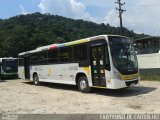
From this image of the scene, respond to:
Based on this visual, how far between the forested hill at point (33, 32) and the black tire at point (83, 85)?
42.6 m

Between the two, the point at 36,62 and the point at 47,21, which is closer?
the point at 36,62

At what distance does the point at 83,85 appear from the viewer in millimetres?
15664

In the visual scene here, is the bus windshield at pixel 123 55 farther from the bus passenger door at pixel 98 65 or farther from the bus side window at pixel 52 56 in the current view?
the bus side window at pixel 52 56

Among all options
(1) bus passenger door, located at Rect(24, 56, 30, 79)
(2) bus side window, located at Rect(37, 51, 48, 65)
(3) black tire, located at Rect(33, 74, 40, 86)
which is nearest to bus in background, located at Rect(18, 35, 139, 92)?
(2) bus side window, located at Rect(37, 51, 48, 65)

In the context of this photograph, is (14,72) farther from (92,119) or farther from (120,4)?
(92,119)

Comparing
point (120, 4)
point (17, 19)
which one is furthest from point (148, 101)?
point (17, 19)

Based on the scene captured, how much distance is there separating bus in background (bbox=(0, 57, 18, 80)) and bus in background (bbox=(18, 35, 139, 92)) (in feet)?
47.2

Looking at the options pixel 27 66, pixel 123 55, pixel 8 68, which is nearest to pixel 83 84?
pixel 123 55

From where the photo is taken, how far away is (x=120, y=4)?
42.2 m

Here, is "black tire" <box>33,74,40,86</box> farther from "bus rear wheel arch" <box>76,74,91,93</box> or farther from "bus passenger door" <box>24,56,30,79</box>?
"bus rear wheel arch" <box>76,74,91,93</box>

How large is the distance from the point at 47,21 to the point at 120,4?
3855 cm

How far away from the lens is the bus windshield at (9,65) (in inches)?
1276

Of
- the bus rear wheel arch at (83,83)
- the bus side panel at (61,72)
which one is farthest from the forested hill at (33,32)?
the bus rear wheel arch at (83,83)

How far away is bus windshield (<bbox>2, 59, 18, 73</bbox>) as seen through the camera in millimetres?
32406
